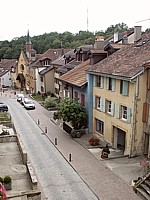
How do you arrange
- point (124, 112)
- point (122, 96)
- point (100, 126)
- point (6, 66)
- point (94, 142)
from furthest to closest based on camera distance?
1. point (6, 66)
2. point (100, 126)
3. point (94, 142)
4. point (124, 112)
5. point (122, 96)

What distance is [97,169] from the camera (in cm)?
2186

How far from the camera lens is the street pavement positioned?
1825 cm

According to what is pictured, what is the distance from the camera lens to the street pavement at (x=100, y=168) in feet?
59.9

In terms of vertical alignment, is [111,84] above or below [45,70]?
below

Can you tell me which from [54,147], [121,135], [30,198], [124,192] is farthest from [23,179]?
[121,135]

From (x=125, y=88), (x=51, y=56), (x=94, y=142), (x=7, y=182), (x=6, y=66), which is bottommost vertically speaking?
(x=94, y=142)

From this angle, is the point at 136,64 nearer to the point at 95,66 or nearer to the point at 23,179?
the point at 95,66

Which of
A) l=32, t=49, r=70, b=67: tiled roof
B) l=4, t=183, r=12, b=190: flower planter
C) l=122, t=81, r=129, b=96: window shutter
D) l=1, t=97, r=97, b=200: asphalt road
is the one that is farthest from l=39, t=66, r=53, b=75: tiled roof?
l=4, t=183, r=12, b=190: flower planter

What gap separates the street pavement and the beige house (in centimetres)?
198

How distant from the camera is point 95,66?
29953mm

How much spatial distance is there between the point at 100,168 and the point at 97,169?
0.34 m

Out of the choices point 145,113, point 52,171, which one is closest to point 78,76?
point 145,113

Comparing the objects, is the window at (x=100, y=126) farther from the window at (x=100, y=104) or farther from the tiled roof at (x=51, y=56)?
the tiled roof at (x=51, y=56)

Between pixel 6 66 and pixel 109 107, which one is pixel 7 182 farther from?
pixel 6 66
